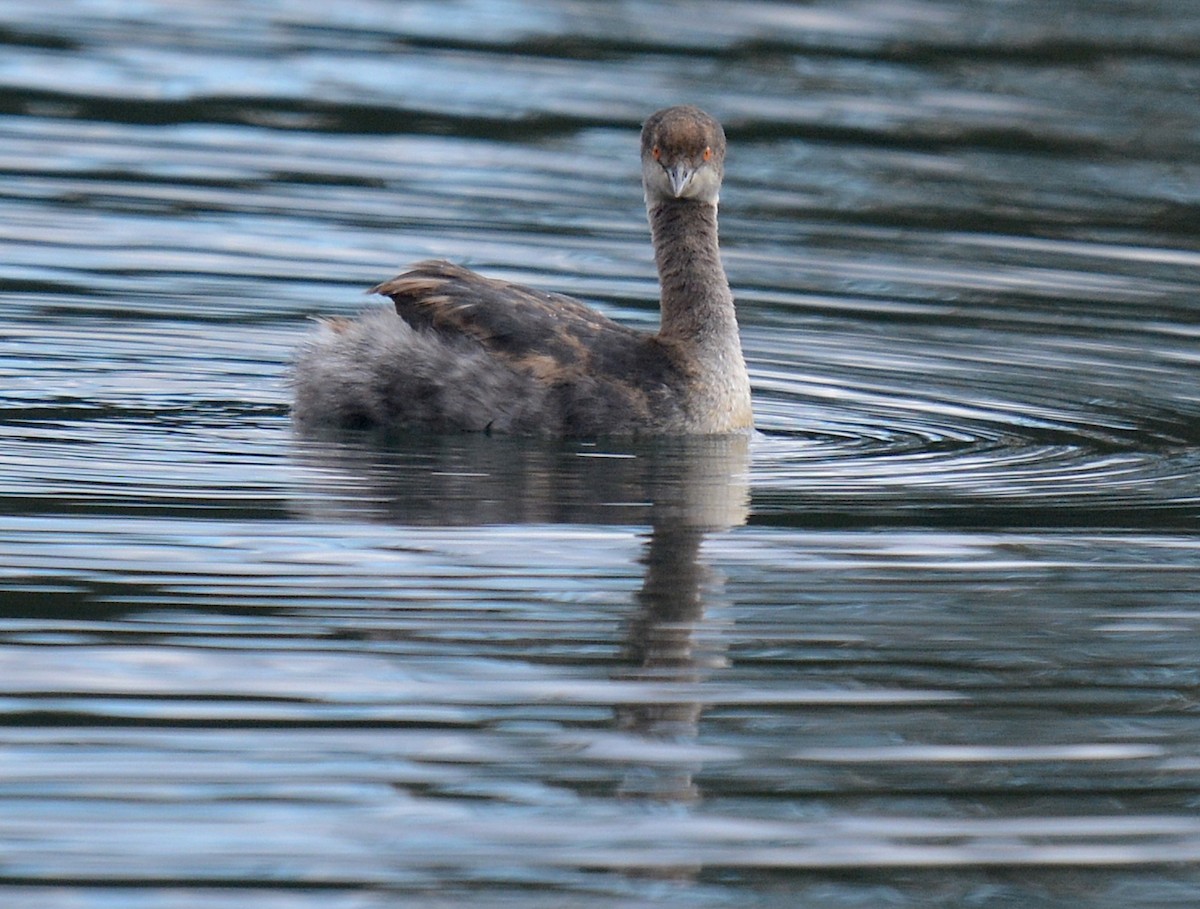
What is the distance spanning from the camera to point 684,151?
33.0 feet

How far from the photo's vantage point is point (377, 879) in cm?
512

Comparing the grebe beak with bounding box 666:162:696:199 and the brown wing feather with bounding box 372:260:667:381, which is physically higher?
the grebe beak with bounding box 666:162:696:199

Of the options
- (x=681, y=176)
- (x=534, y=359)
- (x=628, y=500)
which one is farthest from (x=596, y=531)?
(x=681, y=176)

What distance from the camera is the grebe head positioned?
394 inches

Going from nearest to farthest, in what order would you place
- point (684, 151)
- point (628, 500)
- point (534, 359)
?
point (628, 500)
point (534, 359)
point (684, 151)

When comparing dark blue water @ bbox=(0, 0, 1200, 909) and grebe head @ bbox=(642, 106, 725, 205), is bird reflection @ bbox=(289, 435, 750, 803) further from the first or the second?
grebe head @ bbox=(642, 106, 725, 205)

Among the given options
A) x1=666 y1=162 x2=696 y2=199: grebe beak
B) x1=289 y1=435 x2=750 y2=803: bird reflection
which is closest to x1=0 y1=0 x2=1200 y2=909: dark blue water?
x1=289 y1=435 x2=750 y2=803: bird reflection

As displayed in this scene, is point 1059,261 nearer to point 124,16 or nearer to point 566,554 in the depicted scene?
point 566,554

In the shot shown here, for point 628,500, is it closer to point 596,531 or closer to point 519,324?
point 596,531

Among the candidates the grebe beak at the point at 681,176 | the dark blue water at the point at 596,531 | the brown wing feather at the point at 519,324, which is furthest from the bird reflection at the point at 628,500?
the grebe beak at the point at 681,176

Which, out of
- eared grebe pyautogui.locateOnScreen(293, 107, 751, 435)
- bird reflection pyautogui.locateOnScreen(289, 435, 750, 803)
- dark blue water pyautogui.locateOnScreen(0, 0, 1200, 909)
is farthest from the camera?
eared grebe pyautogui.locateOnScreen(293, 107, 751, 435)

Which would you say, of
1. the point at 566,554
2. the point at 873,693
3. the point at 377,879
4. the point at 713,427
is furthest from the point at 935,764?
the point at 713,427

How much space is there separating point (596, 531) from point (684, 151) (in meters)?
2.48

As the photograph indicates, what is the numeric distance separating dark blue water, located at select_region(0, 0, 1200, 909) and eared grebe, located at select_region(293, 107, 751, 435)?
0.52ft
